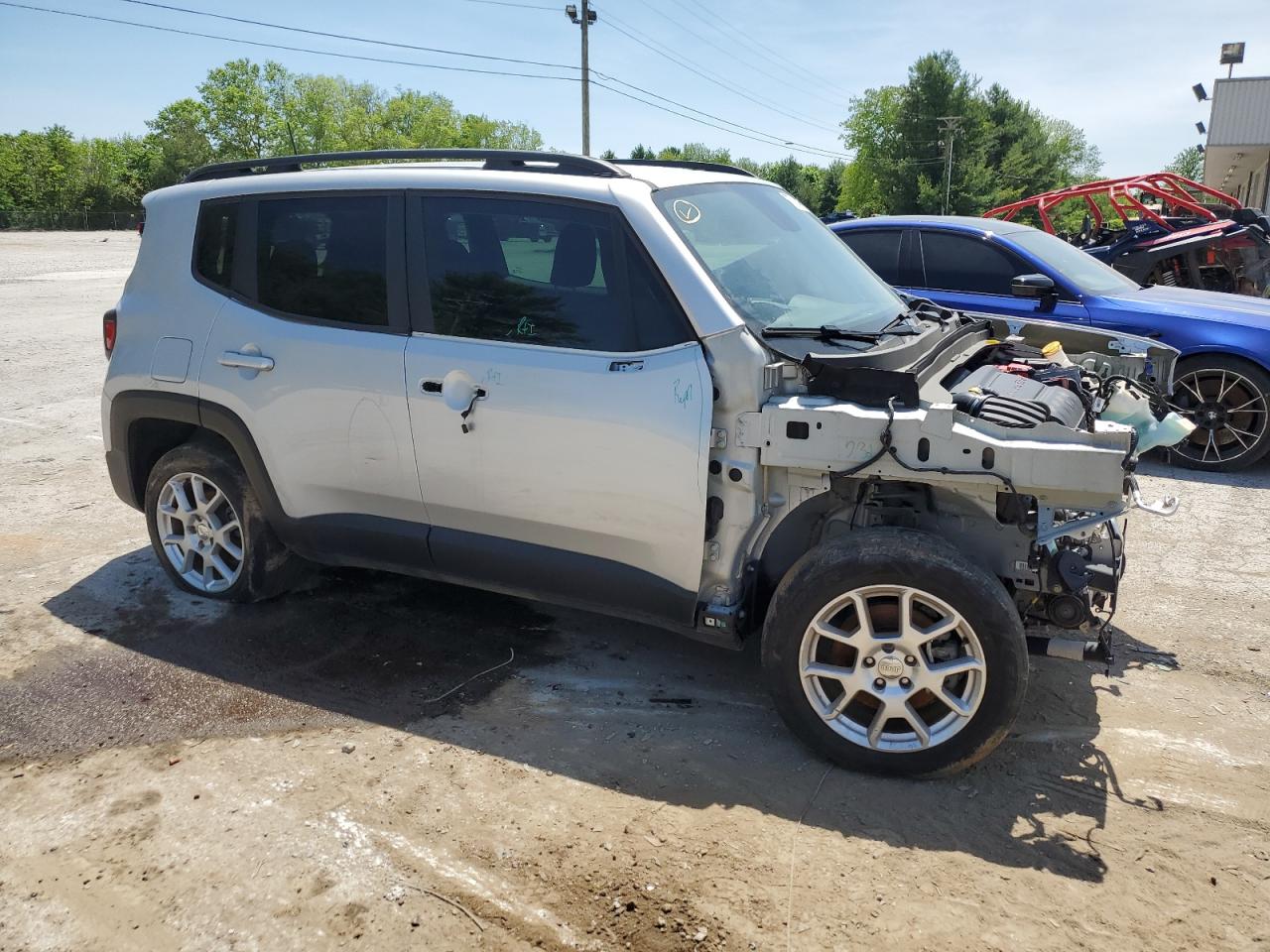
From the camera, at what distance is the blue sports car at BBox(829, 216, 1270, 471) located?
22.8 ft

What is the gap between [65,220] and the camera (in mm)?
67188

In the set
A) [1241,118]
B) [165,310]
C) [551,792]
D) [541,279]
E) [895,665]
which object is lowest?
[551,792]

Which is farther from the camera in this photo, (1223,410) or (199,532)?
(1223,410)

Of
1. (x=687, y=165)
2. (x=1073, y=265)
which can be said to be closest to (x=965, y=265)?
(x=1073, y=265)

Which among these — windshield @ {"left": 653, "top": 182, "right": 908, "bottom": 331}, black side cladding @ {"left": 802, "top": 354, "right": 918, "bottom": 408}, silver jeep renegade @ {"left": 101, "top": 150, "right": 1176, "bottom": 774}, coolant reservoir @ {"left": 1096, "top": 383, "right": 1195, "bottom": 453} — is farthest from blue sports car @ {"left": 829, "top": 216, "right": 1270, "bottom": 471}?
black side cladding @ {"left": 802, "top": 354, "right": 918, "bottom": 408}

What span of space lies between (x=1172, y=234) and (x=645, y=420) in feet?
28.0

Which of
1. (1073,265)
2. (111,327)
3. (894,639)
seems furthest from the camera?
(1073,265)

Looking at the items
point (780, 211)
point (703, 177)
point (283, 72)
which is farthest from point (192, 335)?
point (283, 72)

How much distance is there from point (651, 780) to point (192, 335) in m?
2.93

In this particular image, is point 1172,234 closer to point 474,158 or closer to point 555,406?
point 474,158

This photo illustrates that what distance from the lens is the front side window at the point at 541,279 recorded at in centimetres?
359

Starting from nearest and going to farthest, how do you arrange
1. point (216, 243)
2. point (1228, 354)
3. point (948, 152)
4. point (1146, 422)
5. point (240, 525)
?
1. point (1146, 422)
2. point (216, 243)
3. point (240, 525)
4. point (1228, 354)
5. point (948, 152)

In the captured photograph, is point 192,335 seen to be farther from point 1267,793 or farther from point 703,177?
point 1267,793

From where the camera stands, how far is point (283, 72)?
93.7 meters
